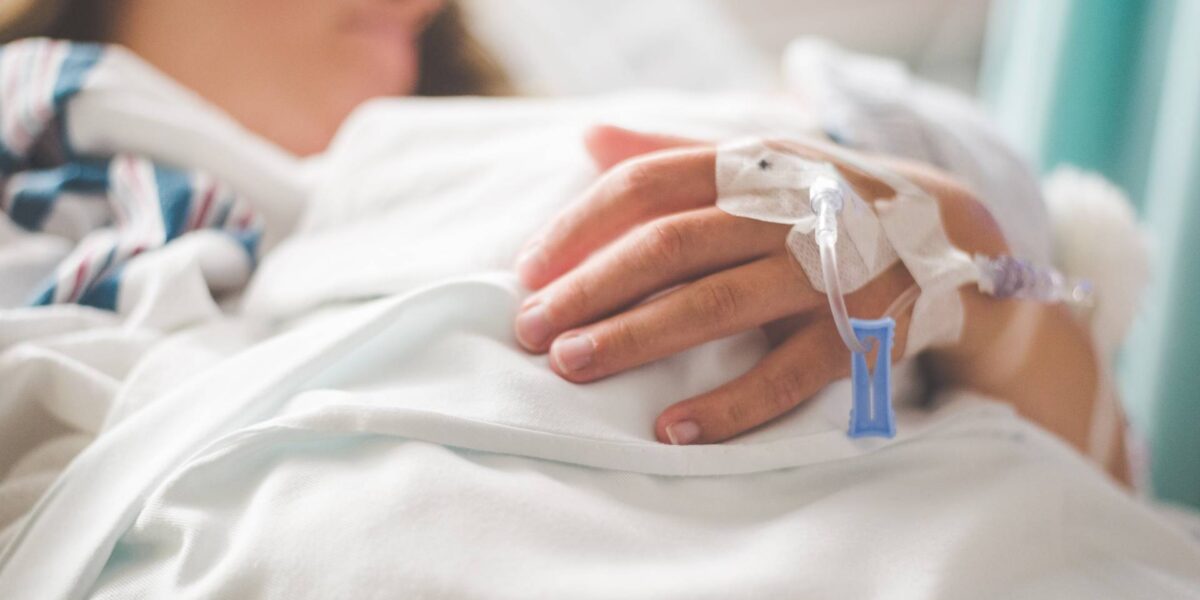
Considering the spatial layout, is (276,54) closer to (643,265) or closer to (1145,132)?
(643,265)

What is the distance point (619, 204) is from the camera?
0.53 metres

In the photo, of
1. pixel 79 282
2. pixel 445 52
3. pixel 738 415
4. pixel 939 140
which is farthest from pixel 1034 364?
pixel 445 52

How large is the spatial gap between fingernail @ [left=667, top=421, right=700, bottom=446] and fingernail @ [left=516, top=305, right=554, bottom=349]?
0.31 ft

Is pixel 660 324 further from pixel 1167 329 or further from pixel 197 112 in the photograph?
pixel 1167 329

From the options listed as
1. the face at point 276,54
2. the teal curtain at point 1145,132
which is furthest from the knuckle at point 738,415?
the face at point 276,54

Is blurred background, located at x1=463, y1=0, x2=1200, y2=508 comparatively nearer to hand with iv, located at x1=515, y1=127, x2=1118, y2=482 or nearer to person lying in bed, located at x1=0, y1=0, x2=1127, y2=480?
person lying in bed, located at x1=0, y1=0, x2=1127, y2=480

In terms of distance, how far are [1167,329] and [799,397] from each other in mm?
685

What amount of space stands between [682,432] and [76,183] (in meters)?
0.60

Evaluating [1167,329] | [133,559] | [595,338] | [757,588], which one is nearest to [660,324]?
[595,338]

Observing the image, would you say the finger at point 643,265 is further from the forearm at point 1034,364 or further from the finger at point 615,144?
the forearm at point 1034,364

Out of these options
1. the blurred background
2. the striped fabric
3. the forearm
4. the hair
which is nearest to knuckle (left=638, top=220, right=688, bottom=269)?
the forearm

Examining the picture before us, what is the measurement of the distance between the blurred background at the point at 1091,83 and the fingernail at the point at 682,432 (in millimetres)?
589

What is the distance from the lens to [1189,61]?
35.4 inches

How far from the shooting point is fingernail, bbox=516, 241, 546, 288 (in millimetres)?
528
